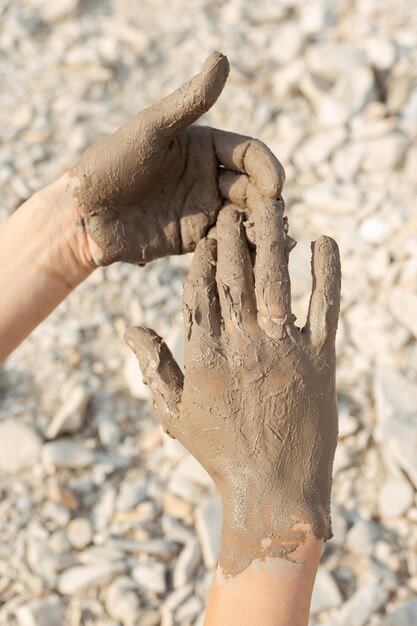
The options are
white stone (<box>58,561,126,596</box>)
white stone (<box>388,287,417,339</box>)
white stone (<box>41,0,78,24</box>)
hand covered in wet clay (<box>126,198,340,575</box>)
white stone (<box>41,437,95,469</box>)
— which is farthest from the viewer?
white stone (<box>41,0,78,24</box>)

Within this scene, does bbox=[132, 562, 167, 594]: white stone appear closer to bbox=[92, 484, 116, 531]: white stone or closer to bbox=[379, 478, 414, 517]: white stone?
bbox=[92, 484, 116, 531]: white stone

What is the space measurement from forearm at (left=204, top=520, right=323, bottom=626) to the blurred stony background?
101 centimetres

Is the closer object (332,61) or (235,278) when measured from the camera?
(235,278)

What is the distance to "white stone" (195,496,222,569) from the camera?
2820mm

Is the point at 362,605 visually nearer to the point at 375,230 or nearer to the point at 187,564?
the point at 187,564

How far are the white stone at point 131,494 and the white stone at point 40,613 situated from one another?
0.44 metres

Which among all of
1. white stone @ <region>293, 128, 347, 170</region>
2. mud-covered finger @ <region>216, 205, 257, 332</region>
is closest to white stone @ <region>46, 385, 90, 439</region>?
mud-covered finger @ <region>216, 205, 257, 332</region>

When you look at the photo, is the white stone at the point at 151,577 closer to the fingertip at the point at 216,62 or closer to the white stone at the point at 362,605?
the white stone at the point at 362,605

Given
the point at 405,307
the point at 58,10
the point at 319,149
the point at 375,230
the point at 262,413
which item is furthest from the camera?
the point at 58,10

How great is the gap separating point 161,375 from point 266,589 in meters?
0.60

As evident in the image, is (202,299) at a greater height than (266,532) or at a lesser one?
greater

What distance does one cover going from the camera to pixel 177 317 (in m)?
3.61

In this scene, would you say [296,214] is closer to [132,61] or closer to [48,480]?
[132,61]

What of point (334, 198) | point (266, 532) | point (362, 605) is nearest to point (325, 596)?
point (362, 605)
